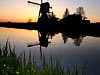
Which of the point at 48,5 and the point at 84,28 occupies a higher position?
the point at 48,5

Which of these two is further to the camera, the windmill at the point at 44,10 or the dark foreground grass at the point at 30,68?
the windmill at the point at 44,10

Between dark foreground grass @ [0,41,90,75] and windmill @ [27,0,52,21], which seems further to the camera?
windmill @ [27,0,52,21]

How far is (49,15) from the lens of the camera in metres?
71.9

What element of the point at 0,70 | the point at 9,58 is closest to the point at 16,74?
the point at 0,70

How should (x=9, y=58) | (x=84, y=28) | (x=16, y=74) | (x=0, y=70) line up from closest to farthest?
(x=16, y=74) → (x=0, y=70) → (x=9, y=58) → (x=84, y=28)

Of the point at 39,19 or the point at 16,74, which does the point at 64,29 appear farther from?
the point at 16,74

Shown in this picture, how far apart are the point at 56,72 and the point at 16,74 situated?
1.07 metres

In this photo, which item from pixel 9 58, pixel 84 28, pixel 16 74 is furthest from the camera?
pixel 84 28

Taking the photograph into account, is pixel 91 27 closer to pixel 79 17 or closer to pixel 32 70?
pixel 79 17

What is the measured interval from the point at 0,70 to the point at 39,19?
63096 mm

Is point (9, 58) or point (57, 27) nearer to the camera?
point (9, 58)

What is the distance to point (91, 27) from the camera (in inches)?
2813

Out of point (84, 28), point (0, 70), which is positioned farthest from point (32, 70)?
point (84, 28)

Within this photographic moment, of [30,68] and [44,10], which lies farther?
[44,10]
